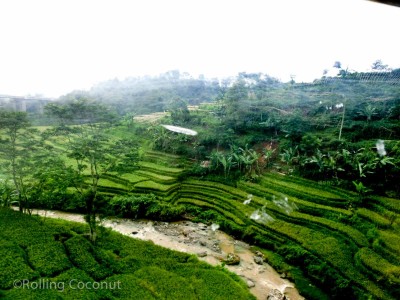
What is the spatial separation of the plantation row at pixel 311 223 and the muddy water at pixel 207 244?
67cm

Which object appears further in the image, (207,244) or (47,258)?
(207,244)

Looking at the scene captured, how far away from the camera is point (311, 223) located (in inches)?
437

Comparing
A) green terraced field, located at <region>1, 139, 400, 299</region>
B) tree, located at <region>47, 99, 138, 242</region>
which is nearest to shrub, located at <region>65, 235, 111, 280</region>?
tree, located at <region>47, 99, 138, 242</region>

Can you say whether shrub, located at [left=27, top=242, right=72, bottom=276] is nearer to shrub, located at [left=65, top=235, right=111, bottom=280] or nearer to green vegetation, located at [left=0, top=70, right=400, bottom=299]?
green vegetation, located at [left=0, top=70, right=400, bottom=299]

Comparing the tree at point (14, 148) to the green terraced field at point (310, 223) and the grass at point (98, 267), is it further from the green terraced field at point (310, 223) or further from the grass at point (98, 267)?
the green terraced field at point (310, 223)

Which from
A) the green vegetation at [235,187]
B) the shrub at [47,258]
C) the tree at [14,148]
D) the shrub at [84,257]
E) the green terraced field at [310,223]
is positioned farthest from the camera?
the tree at [14,148]

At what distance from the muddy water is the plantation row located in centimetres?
67

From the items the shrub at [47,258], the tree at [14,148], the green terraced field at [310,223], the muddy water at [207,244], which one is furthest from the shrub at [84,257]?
the green terraced field at [310,223]

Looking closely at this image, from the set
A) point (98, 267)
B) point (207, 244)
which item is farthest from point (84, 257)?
point (207, 244)

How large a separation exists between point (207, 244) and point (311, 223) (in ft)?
13.1

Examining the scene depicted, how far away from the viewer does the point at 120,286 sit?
7188mm

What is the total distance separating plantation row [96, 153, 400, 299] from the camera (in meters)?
8.59

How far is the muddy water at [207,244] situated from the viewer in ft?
29.5

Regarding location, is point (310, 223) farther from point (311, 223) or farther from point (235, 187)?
point (235, 187)
